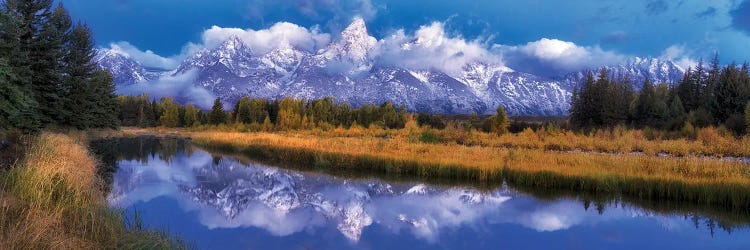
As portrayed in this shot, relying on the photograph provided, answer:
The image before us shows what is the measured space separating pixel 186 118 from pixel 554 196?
92.6m

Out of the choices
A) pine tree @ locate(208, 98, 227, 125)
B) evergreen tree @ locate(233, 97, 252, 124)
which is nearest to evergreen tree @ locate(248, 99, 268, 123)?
evergreen tree @ locate(233, 97, 252, 124)

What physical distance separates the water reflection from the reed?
3.91 ft

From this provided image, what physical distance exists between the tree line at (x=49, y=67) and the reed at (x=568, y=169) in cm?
1317

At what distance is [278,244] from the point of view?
1067 centimetres

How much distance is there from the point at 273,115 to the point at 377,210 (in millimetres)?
84681

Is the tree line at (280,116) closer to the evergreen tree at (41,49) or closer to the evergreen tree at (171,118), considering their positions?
the evergreen tree at (171,118)

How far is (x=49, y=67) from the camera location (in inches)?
1235

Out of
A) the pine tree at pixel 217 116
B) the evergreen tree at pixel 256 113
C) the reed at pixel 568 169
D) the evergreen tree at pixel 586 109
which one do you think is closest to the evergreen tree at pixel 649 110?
the evergreen tree at pixel 586 109

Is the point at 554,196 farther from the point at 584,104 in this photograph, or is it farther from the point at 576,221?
the point at 584,104

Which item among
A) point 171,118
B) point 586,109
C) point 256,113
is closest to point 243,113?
point 256,113

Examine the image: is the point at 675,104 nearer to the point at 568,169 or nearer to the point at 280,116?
the point at 568,169

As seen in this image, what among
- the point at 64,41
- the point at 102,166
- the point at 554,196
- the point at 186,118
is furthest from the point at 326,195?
the point at 186,118

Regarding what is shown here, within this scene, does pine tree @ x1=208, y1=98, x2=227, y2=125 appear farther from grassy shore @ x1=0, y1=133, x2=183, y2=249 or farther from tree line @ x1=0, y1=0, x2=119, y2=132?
grassy shore @ x1=0, y1=133, x2=183, y2=249

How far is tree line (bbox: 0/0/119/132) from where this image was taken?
22.3 m
